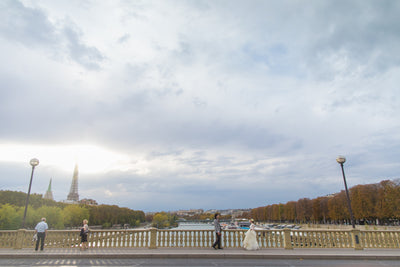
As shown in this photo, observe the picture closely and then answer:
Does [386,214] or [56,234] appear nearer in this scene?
[56,234]

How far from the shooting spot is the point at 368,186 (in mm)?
72875

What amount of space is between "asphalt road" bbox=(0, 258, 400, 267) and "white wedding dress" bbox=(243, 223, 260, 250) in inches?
70.1

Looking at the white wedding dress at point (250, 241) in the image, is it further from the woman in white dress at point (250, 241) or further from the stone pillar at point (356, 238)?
the stone pillar at point (356, 238)

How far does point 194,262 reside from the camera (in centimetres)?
1191

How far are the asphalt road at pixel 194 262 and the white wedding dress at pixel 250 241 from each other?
178cm

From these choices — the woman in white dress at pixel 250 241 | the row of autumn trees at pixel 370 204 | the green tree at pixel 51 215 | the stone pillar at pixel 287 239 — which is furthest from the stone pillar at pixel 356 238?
the green tree at pixel 51 215

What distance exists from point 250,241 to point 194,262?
13.3 feet

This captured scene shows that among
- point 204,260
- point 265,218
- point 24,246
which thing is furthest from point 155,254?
point 265,218

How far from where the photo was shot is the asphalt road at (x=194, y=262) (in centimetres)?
1151

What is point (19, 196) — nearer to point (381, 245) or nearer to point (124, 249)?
point (124, 249)

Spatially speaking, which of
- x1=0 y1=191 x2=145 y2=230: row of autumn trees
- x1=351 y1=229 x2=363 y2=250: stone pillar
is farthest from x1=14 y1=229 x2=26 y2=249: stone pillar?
x1=0 y1=191 x2=145 y2=230: row of autumn trees

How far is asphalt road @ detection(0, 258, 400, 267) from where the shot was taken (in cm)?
1151

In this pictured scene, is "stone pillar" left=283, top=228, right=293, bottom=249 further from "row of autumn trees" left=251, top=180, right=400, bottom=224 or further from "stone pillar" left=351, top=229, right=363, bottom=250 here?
"row of autumn trees" left=251, top=180, right=400, bottom=224

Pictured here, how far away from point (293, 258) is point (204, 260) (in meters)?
4.49
